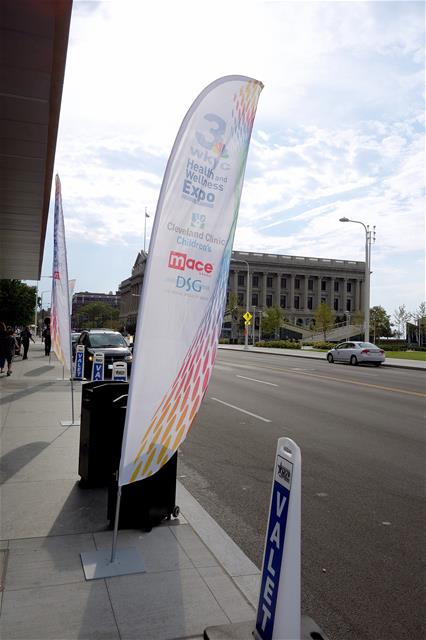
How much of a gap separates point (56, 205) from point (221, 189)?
520 centimetres

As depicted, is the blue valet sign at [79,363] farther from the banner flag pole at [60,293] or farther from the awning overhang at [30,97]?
the banner flag pole at [60,293]

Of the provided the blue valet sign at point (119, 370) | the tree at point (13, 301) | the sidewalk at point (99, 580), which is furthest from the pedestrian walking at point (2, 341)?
the tree at point (13, 301)

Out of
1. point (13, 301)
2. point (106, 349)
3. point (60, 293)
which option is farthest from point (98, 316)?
point (60, 293)

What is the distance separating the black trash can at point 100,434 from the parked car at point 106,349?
450 inches

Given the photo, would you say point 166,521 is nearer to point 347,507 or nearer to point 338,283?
point 347,507

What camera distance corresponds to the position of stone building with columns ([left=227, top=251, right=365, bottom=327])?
11694 cm

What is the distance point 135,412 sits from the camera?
12.4 feet

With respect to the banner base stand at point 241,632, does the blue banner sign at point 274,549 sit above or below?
above

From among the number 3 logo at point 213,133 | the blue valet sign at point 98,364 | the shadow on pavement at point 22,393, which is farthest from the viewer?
the blue valet sign at point 98,364

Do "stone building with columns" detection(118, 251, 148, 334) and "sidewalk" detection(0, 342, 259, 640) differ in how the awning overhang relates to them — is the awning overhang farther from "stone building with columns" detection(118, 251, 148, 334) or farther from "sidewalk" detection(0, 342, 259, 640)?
"stone building with columns" detection(118, 251, 148, 334)

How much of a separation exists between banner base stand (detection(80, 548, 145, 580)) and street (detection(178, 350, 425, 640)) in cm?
100

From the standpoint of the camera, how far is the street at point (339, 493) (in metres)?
3.72

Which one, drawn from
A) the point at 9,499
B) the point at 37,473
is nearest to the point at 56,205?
the point at 37,473

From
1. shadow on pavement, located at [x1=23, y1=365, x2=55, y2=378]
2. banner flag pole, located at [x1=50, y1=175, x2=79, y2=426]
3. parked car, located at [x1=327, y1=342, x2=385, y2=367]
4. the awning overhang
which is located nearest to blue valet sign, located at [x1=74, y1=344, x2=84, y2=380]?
shadow on pavement, located at [x1=23, y1=365, x2=55, y2=378]
